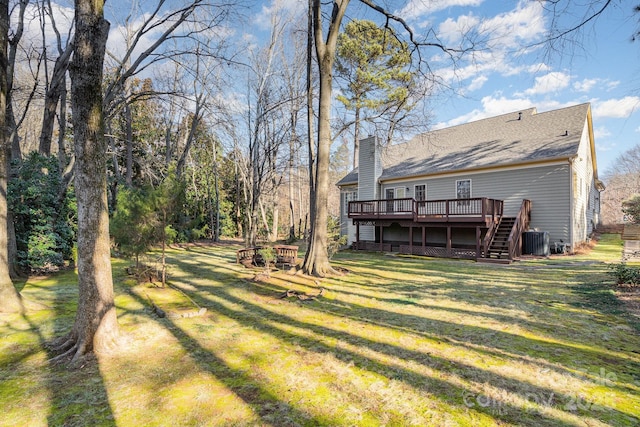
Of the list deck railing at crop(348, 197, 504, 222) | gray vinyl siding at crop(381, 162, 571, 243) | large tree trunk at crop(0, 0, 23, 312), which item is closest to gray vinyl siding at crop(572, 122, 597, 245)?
gray vinyl siding at crop(381, 162, 571, 243)

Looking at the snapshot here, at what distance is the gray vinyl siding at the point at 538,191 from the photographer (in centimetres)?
1291

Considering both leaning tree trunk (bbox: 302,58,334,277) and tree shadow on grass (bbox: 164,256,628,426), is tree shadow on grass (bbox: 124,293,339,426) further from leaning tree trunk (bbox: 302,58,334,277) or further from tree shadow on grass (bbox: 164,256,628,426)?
leaning tree trunk (bbox: 302,58,334,277)

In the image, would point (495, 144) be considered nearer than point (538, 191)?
No

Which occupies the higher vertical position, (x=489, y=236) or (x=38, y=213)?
(x=38, y=213)

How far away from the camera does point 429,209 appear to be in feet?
49.0

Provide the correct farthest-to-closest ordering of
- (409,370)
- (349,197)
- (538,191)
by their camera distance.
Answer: (349,197), (538,191), (409,370)

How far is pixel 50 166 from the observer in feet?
33.5

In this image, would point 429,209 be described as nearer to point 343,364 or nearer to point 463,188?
A: point 463,188

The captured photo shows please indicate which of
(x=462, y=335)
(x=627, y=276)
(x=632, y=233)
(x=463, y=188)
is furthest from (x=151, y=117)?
(x=632, y=233)

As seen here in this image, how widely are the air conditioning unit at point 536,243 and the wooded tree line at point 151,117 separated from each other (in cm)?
776

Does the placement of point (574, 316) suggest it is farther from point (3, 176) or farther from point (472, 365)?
point (3, 176)

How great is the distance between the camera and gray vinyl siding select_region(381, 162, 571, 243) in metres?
12.9

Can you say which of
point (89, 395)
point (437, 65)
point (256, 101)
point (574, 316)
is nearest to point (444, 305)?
point (574, 316)

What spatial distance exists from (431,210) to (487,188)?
2.94 m
